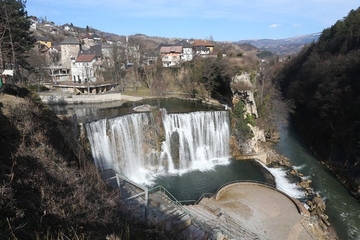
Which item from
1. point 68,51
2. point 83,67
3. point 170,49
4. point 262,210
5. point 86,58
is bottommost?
point 262,210

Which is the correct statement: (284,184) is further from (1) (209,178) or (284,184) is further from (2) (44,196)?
(2) (44,196)

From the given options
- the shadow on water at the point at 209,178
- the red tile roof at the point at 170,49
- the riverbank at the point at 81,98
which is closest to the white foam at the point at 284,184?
the shadow on water at the point at 209,178

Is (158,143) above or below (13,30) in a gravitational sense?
below

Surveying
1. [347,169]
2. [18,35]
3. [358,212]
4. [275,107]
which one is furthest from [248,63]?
[18,35]

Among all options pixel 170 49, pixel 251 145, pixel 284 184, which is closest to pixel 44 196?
pixel 284 184

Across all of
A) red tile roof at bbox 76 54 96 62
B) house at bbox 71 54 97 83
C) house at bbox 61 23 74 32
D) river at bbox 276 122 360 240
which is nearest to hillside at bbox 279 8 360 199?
river at bbox 276 122 360 240

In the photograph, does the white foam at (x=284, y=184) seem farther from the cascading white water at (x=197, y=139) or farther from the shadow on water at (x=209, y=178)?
the cascading white water at (x=197, y=139)

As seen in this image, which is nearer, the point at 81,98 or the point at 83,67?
the point at 81,98

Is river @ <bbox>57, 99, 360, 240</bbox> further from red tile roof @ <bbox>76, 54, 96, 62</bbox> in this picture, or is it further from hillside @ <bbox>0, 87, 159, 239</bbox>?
red tile roof @ <bbox>76, 54, 96, 62</bbox>
